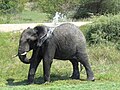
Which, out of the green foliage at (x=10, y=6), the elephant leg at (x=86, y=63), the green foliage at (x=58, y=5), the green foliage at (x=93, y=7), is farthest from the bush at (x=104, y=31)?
the green foliage at (x=10, y=6)

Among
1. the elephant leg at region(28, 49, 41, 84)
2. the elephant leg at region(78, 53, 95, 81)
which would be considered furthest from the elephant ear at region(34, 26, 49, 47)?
the elephant leg at region(78, 53, 95, 81)

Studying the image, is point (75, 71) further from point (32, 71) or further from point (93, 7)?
point (93, 7)

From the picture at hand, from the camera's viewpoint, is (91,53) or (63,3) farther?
(63,3)

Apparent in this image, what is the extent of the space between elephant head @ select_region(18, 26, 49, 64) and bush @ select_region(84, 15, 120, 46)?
5.13 metres

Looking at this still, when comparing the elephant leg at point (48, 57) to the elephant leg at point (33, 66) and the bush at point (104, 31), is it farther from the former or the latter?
the bush at point (104, 31)

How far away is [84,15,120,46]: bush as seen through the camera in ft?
58.1

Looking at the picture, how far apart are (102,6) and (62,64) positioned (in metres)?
15.0

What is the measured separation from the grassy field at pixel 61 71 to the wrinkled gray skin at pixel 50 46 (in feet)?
1.86

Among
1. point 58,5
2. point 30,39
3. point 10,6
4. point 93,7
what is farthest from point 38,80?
point 10,6

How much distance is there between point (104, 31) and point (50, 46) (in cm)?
596

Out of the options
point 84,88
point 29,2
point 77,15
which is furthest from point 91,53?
point 29,2

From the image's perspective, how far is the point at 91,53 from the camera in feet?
54.2

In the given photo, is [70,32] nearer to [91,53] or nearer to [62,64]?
[62,64]

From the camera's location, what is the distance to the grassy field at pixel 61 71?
12023 millimetres
